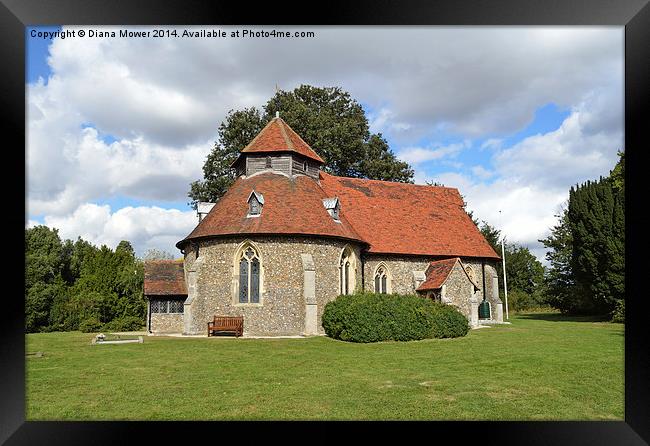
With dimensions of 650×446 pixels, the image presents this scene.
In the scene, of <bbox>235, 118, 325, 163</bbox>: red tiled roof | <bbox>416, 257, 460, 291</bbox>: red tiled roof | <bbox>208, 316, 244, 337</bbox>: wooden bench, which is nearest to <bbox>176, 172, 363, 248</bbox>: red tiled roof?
<bbox>235, 118, 325, 163</bbox>: red tiled roof

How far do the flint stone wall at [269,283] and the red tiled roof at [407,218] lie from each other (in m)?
5.03

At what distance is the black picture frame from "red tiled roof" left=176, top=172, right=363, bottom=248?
18.9 m

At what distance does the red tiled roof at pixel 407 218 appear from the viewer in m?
31.8

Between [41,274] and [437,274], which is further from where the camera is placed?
[41,274]

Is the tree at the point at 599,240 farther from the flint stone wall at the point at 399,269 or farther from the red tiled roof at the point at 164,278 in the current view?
the red tiled roof at the point at 164,278

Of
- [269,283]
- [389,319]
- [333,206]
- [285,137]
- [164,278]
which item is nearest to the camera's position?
[389,319]

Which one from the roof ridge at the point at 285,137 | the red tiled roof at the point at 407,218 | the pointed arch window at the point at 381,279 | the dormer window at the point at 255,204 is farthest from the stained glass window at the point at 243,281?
the pointed arch window at the point at 381,279

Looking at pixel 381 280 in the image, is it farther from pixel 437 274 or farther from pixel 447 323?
pixel 447 323

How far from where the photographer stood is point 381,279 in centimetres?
3111

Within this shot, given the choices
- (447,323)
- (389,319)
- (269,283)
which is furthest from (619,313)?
(269,283)

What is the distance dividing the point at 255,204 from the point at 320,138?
56.1 feet

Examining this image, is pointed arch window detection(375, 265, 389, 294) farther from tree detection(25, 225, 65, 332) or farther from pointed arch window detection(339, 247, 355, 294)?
tree detection(25, 225, 65, 332)

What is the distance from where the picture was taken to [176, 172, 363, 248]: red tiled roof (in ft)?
84.8
